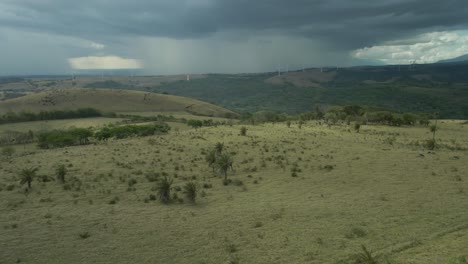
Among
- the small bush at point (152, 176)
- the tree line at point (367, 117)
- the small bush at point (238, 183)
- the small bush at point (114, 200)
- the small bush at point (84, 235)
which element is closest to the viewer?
the small bush at point (84, 235)

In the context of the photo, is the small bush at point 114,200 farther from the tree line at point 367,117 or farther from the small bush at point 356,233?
the tree line at point 367,117

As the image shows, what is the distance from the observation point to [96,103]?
582 feet

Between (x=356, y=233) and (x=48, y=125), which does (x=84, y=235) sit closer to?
(x=356, y=233)

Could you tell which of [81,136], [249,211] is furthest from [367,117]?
[249,211]

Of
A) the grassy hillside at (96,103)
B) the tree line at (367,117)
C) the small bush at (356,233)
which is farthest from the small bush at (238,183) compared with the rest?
the grassy hillside at (96,103)

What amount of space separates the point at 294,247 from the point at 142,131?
247 ft

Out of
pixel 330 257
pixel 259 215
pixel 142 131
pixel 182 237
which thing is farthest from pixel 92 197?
pixel 142 131

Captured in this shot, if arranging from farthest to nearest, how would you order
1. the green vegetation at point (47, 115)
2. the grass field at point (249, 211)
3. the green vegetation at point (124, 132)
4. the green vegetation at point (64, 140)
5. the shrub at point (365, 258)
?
the green vegetation at point (47, 115), the green vegetation at point (124, 132), the green vegetation at point (64, 140), the grass field at point (249, 211), the shrub at point (365, 258)

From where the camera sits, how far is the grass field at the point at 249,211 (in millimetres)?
21203

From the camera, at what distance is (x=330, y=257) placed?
19906 millimetres

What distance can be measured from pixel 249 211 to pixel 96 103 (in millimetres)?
164795

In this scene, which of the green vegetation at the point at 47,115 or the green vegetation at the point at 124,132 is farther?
the green vegetation at the point at 47,115

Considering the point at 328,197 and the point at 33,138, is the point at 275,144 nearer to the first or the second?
the point at 328,197

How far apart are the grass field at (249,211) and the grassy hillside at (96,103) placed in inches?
4907
